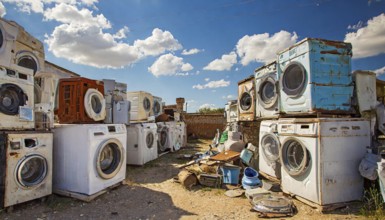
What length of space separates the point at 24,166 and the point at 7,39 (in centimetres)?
292

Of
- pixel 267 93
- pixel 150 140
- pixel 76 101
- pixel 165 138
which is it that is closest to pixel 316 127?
pixel 267 93

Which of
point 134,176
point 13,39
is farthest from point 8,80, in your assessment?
point 134,176

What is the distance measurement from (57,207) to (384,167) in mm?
5007

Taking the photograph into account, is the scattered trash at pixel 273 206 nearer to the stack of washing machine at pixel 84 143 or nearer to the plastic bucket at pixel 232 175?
the plastic bucket at pixel 232 175

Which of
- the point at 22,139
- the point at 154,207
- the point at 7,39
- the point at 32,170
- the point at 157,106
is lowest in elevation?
the point at 154,207

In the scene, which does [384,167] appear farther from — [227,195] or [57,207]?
[57,207]

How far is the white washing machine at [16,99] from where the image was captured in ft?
11.6

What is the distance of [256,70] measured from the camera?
602 centimetres

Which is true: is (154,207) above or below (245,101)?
below

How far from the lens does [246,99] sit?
6852 millimetres

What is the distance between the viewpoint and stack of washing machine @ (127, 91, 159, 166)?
7.04m

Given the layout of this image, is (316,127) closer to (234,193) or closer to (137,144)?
(234,193)

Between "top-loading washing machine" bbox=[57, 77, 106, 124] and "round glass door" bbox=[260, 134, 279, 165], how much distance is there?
3789mm

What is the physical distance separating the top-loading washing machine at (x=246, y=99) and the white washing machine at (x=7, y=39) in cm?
563
